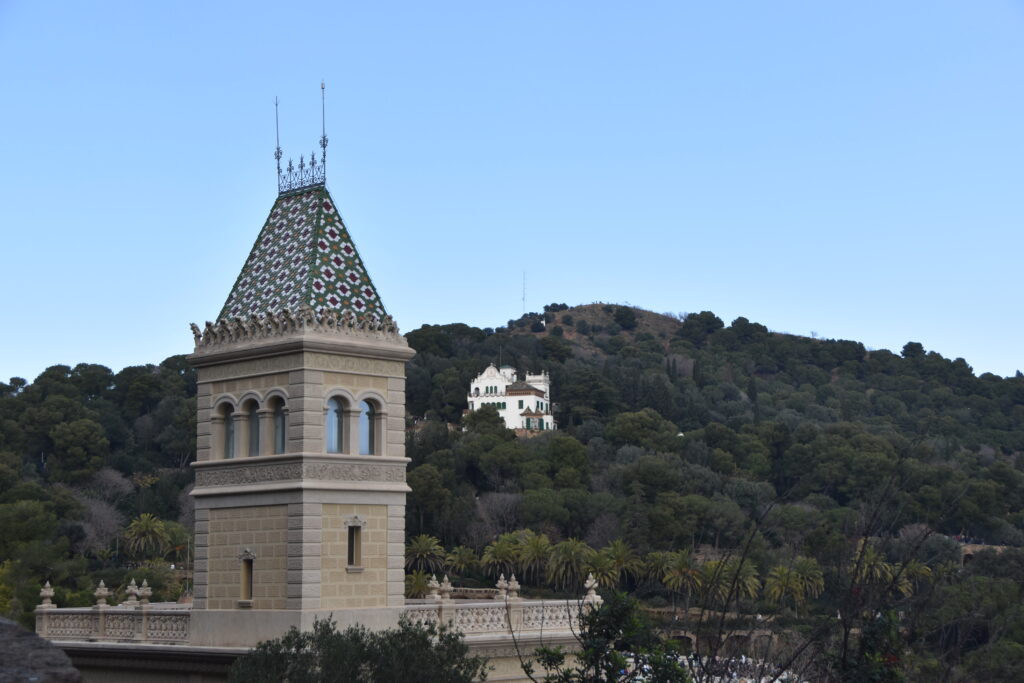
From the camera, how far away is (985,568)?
2820 inches

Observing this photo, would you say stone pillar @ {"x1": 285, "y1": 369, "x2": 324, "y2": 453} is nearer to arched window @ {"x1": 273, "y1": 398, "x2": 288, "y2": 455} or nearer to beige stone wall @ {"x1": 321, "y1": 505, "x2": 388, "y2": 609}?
arched window @ {"x1": 273, "y1": 398, "x2": 288, "y2": 455}

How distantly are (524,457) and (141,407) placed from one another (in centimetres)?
3869

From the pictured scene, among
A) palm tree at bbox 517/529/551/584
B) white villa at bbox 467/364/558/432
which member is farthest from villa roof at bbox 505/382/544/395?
palm tree at bbox 517/529/551/584

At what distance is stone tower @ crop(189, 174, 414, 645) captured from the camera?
21844mm

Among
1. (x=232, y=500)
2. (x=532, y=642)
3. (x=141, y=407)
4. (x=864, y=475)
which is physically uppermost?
(x=141, y=407)

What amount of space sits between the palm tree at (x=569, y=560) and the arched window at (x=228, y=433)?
69.2 m

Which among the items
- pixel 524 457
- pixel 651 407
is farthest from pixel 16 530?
pixel 651 407

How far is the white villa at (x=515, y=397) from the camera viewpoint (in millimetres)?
153250

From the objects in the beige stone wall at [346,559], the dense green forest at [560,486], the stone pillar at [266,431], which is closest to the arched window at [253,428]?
the stone pillar at [266,431]

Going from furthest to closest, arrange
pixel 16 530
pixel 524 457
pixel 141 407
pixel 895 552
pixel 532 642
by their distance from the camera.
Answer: pixel 141 407, pixel 524 457, pixel 895 552, pixel 16 530, pixel 532 642

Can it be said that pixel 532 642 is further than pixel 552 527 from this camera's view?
No

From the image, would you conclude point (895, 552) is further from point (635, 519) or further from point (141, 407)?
point (141, 407)

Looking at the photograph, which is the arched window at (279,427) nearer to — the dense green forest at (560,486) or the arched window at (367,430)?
the arched window at (367,430)

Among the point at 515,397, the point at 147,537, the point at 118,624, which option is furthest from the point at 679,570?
the point at 515,397
